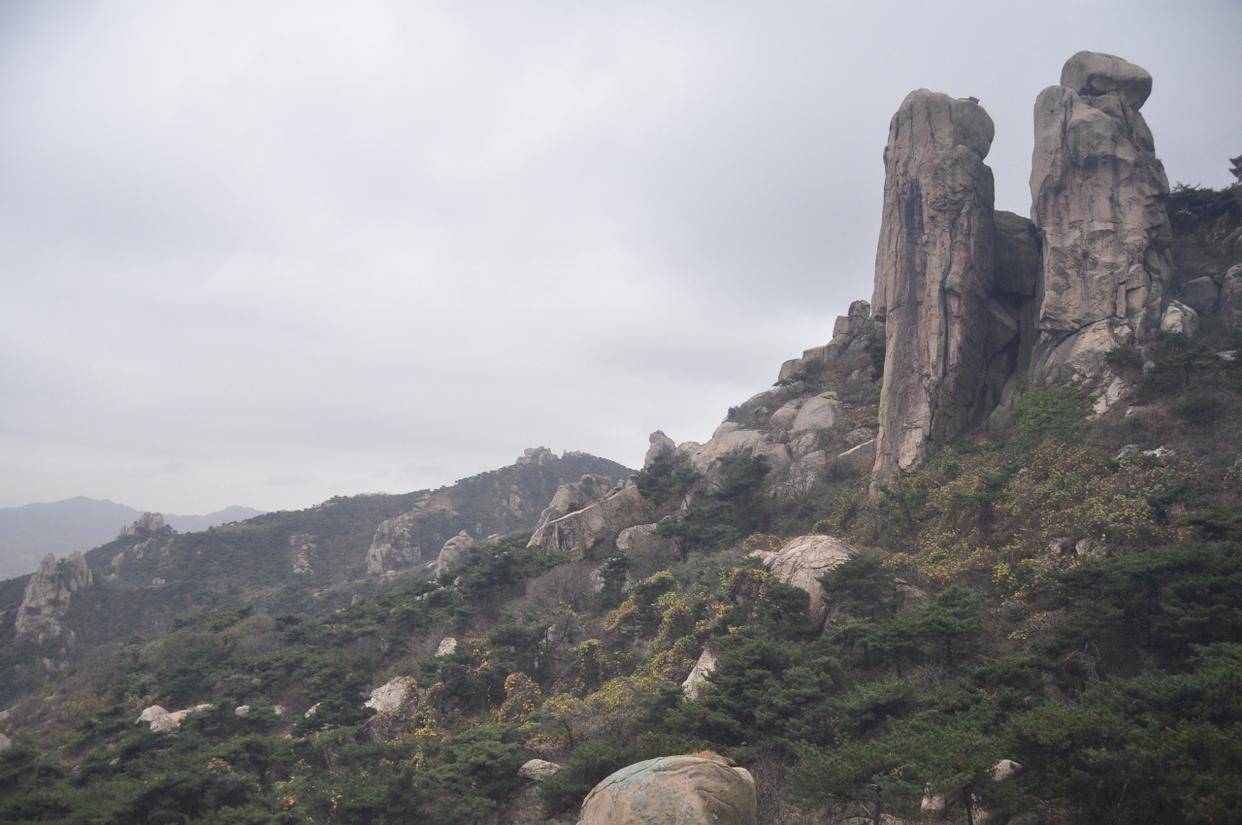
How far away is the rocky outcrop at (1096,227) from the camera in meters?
24.1

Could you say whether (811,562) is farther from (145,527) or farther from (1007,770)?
(145,527)

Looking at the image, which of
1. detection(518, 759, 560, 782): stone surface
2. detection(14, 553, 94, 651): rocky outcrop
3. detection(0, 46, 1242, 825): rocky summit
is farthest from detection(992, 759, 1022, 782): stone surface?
detection(14, 553, 94, 651): rocky outcrop

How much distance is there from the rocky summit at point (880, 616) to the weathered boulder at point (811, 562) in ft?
0.41

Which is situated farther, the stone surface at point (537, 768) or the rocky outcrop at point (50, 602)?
the rocky outcrop at point (50, 602)

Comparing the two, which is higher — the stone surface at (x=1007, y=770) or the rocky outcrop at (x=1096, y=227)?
the rocky outcrop at (x=1096, y=227)

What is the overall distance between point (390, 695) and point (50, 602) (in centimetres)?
4158

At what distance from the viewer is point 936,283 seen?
90.8 ft

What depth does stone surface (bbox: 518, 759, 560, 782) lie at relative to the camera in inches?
547

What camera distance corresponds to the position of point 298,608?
5050 centimetres

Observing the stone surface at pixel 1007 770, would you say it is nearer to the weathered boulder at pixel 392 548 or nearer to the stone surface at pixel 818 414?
the stone surface at pixel 818 414

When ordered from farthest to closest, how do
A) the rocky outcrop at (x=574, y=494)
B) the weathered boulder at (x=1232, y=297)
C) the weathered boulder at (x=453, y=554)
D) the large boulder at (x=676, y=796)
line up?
1. the weathered boulder at (x=453, y=554)
2. the rocky outcrop at (x=574, y=494)
3. the weathered boulder at (x=1232, y=297)
4. the large boulder at (x=676, y=796)

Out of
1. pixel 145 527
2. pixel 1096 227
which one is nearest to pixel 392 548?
pixel 145 527

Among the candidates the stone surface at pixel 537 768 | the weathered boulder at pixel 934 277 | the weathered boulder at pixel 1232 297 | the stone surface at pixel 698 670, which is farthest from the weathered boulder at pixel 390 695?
the weathered boulder at pixel 1232 297

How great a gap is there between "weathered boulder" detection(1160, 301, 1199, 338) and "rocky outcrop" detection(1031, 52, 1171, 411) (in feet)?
1.03
